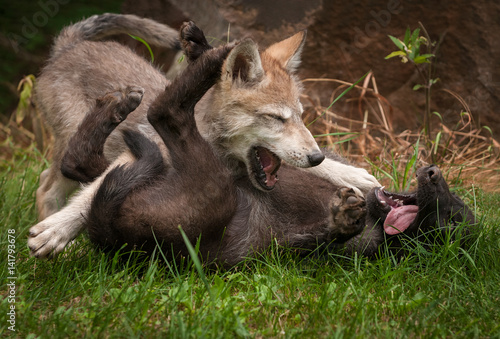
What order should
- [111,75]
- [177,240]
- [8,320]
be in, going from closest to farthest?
[8,320]
[177,240]
[111,75]

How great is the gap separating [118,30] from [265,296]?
9.70 feet

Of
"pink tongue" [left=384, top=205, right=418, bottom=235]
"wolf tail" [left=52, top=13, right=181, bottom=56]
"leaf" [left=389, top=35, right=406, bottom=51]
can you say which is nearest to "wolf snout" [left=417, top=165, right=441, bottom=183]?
"pink tongue" [left=384, top=205, right=418, bottom=235]

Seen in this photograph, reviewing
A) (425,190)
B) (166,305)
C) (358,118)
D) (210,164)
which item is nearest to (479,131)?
(358,118)

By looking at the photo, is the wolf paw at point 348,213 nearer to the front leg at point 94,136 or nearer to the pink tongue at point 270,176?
the pink tongue at point 270,176

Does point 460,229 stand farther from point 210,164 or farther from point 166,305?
point 166,305

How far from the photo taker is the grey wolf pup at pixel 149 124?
2.99 m

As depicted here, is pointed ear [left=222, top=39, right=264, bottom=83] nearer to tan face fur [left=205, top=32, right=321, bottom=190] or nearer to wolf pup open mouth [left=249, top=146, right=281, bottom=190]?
tan face fur [left=205, top=32, right=321, bottom=190]

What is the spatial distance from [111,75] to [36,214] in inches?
48.6

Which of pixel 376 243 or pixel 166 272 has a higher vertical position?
pixel 166 272

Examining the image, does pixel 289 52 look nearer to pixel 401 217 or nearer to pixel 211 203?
pixel 401 217

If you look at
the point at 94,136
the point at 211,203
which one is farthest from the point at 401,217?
the point at 94,136

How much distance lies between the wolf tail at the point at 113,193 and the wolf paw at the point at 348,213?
0.98 m

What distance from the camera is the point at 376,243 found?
2994 millimetres

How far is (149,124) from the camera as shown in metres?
3.53
